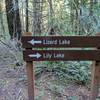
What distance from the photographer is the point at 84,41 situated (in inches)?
120

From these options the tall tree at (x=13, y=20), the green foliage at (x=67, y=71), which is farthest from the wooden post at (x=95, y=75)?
the tall tree at (x=13, y=20)

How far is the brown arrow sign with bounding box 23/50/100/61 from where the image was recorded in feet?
10.0

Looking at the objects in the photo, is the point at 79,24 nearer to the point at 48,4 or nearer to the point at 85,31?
the point at 85,31

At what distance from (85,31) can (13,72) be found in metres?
2.31

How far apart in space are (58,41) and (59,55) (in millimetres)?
207

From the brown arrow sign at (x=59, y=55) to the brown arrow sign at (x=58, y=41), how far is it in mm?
94

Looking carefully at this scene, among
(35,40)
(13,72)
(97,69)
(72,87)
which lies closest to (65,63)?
(72,87)

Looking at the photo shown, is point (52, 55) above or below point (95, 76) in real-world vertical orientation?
above

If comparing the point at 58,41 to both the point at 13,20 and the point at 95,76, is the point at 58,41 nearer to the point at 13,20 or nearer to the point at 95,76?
the point at 95,76

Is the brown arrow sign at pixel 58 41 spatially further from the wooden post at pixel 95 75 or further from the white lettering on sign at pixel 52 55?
the wooden post at pixel 95 75

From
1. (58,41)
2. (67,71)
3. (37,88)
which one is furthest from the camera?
(67,71)

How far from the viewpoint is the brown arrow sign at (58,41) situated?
9.84 ft

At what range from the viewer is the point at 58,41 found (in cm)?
301

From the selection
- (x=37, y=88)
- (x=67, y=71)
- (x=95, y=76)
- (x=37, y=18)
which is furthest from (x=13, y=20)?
(x=95, y=76)
